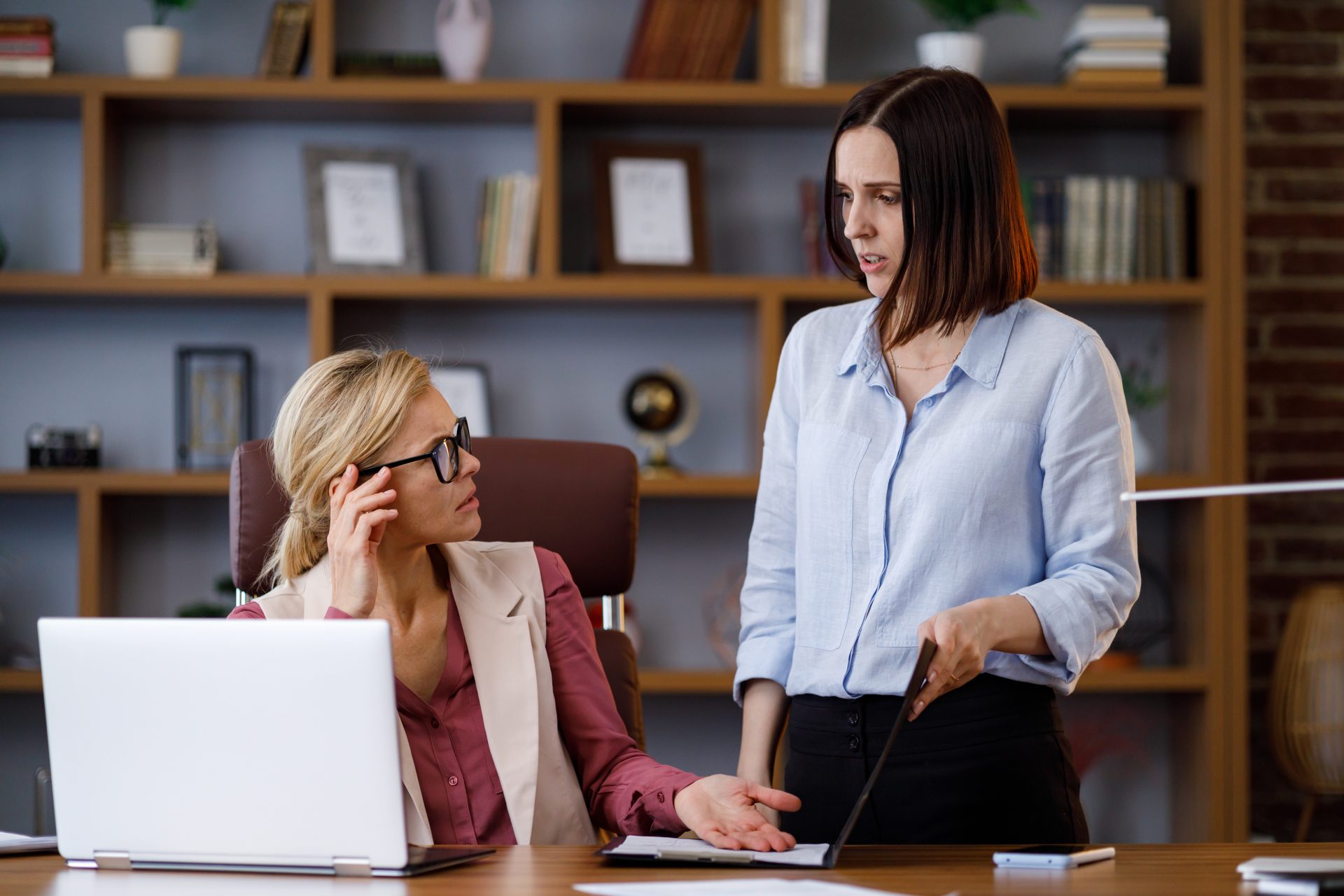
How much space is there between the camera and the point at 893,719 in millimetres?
1544

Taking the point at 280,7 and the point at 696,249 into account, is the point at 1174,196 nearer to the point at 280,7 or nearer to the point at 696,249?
the point at 696,249

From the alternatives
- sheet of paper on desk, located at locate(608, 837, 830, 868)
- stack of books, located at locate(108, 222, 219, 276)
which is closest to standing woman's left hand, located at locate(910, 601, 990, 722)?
sheet of paper on desk, located at locate(608, 837, 830, 868)

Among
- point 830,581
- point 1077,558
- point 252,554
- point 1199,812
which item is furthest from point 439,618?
point 1199,812

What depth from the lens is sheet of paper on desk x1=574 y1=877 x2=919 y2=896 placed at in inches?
43.0

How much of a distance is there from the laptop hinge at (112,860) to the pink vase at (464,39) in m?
2.28

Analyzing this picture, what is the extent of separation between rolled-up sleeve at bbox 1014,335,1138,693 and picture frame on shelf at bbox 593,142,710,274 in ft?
5.73

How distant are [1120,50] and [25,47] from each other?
2504mm

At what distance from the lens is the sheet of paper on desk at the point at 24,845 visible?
134 centimetres

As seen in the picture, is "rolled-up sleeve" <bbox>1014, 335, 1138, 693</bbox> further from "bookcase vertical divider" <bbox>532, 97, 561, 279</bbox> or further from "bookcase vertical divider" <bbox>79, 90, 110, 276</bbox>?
"bookcase vertical divider" <bbox>79, 90, 110, 276</bbox>

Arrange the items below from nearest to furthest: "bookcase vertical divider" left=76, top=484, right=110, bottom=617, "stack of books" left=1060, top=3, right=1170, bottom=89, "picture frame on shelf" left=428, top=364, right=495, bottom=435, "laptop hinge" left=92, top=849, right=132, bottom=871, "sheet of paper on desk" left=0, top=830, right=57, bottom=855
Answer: "laptop hinge" left=92, top=849, right=132, bottom=871
"sheet of paper on desk" left=0, top=830, right=57, bottom=855
"bookcase vertical divider" left=76, top=484, right=110, bottom=617
"stack of books" left=1060, top=3, right=1170, bottom=89
"picture frame on shelf" left=428, top=364, right=495, bottom=435

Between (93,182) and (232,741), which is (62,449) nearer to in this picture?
(93,182)

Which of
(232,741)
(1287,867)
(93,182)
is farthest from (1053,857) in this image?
(93,182)

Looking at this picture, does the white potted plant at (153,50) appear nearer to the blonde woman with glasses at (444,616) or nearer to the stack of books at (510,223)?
the stack of books at (510,223)

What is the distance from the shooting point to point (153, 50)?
311 centimetres
